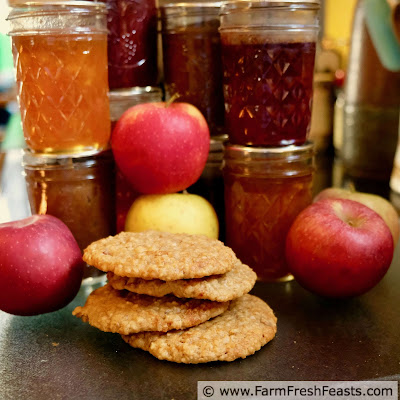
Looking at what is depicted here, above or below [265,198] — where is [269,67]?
above

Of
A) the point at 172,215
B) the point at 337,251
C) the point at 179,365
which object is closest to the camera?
the point at 179,365

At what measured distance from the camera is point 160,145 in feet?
2.88

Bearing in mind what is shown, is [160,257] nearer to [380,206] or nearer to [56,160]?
[56,160]

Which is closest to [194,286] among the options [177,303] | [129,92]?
[177,303]

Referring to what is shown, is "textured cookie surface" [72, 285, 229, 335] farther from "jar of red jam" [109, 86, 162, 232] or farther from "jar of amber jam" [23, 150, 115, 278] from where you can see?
"jar of red jam" [109, 86, 162, 232]

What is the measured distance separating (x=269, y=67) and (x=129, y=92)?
0.27 meters

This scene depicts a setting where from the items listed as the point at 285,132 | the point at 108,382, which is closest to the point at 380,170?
the point at 285,132

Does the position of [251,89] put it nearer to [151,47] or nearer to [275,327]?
[151,47]

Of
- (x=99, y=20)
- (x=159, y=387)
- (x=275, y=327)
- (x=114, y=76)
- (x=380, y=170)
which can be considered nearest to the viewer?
(x=159, y=387)

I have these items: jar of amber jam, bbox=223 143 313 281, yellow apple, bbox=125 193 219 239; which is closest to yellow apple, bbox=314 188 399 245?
jar of amber jam, bbox=223 143 313 281

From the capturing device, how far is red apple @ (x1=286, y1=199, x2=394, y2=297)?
2.64 feet

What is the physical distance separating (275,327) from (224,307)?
0.08 meters

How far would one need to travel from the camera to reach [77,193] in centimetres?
90

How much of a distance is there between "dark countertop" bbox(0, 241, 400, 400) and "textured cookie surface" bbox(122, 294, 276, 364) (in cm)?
2
